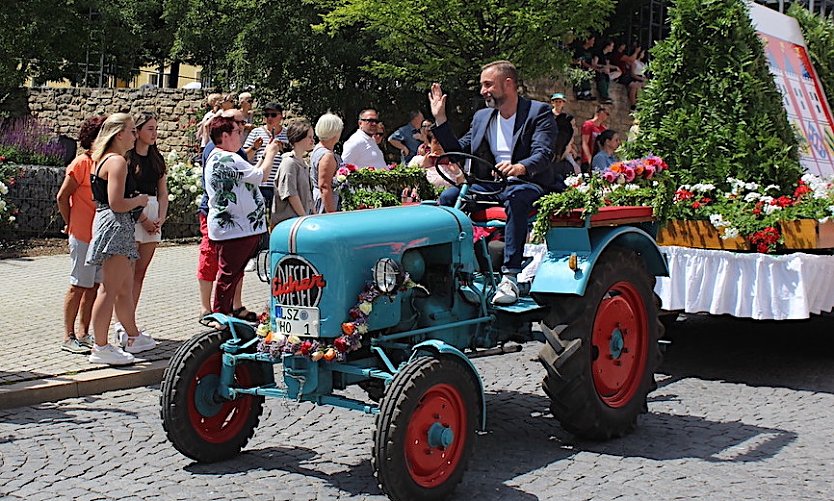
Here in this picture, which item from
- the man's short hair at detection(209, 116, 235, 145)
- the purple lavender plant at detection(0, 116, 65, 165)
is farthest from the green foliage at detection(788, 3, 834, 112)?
the purple lavender plant at detection(0, 116, 65, 165)

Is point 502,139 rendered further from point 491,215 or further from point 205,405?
point 205,405

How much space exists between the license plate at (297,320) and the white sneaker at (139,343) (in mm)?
3292

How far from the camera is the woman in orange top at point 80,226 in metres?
8.45

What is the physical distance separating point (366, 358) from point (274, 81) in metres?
17.5

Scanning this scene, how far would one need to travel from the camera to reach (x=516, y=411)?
6.98m

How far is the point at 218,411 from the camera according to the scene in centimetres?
573

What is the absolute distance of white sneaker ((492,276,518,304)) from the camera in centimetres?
621

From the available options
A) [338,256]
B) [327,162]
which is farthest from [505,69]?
[327,162]

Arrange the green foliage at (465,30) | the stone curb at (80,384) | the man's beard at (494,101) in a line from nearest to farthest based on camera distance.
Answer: the man's beard at (494,101) → the stone curb at (80,384) → the green foliage at (465,30)

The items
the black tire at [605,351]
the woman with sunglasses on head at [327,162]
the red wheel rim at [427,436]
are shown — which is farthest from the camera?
the woman with sunglasses on head at [327,162]

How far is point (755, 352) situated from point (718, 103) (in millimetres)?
2076

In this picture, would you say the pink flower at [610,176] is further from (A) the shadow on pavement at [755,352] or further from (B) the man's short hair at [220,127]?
→ (B) the man's short hair at [220,127]

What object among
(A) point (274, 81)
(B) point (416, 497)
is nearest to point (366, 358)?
(B) point (416, 497)

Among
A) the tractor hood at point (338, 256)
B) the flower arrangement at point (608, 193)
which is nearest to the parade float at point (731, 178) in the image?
the flower arrangement at point (608, 193)
